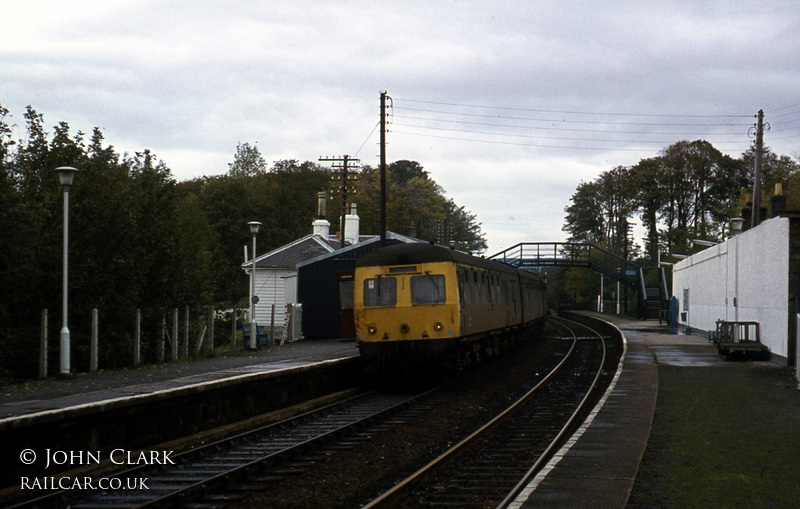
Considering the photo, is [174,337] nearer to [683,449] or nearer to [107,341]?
[107,341]

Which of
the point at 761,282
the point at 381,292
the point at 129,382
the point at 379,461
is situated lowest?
the point at 379,461

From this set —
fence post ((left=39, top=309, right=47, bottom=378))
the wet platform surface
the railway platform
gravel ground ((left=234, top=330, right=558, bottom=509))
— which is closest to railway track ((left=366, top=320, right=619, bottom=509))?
gravel ground ((left=234, top=330, right=558, bottom=509))

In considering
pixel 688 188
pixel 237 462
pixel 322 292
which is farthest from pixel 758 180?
pixel 688 188

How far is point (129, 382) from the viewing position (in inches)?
588

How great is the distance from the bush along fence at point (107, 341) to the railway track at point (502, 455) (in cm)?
972

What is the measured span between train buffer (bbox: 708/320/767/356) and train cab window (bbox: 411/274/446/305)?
9.18 meters

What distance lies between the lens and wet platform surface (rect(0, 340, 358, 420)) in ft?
38.3

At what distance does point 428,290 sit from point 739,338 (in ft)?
35.3

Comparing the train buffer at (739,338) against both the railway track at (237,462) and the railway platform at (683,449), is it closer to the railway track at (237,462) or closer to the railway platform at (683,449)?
the railway platform at (683,449)

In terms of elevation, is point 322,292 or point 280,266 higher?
point 280,266

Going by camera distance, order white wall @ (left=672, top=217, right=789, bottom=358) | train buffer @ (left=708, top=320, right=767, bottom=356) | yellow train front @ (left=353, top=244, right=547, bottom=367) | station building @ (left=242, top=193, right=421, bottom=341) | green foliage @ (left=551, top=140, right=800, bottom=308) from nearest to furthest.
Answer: yellow train front @ (left=353, top=244, right=547, bottom=367)
white wall @ (left=672, top=217, right=789, bottom=358)
train buffer @ (left=708, top=320, right=767, bottom=356)
station building @ (left=242, top=193, right=421, bottom=341)
green foliage @ (left=551, top=140, right=800, bottom=308)

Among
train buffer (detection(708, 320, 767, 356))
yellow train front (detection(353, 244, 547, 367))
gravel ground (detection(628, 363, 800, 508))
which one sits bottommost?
gravel ground (detection(628, 363, 800, 508))

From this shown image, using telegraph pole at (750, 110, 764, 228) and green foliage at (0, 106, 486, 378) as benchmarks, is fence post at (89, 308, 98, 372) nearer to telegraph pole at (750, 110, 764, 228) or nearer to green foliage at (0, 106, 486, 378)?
green foliage at (0, 106, 486, 378)

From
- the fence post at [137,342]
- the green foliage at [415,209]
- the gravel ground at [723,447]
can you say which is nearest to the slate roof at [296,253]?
the green foliage at [415,209]
